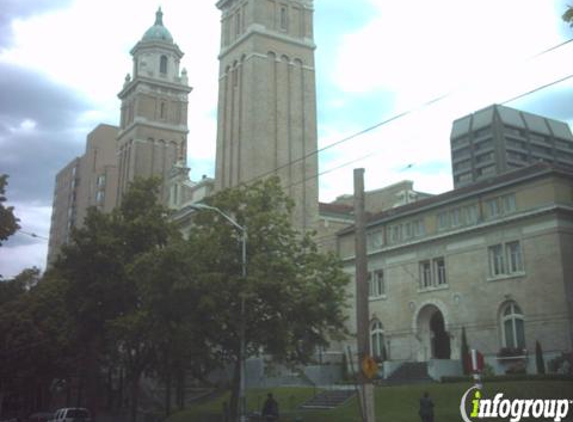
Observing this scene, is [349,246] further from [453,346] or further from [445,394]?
[445,394]

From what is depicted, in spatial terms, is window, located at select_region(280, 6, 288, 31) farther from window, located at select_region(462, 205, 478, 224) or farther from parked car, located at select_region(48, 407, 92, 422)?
parked car, located at select_region(48, 407, 92, 422)

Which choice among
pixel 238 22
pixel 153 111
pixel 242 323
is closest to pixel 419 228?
pixel 242 323

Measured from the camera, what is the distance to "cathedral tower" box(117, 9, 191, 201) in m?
93.7

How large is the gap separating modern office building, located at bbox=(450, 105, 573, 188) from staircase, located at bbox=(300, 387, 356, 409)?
90243 mm

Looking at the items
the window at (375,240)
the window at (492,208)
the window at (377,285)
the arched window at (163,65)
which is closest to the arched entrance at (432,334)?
the window at (377,285)

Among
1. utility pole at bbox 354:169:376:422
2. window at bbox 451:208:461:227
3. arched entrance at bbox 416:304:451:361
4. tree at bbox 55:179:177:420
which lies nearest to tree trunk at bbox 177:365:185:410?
tree at bbox 55:179:177:420

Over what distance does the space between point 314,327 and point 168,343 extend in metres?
6.63

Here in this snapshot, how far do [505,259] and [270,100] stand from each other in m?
30.9

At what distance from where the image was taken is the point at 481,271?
44906 millimetres

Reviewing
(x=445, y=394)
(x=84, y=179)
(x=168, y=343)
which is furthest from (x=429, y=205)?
(x=84, y=179)

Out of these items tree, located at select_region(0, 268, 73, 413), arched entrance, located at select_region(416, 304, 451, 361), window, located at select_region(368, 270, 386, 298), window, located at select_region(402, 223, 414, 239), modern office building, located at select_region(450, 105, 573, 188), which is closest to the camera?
tree, located at select_region(0, 268, 73, 413)

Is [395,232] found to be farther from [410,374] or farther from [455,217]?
[410,374]

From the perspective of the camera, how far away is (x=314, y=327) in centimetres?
3131

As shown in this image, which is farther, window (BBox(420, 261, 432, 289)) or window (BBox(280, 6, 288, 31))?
window (BBox(280, 6, 288, 31))
